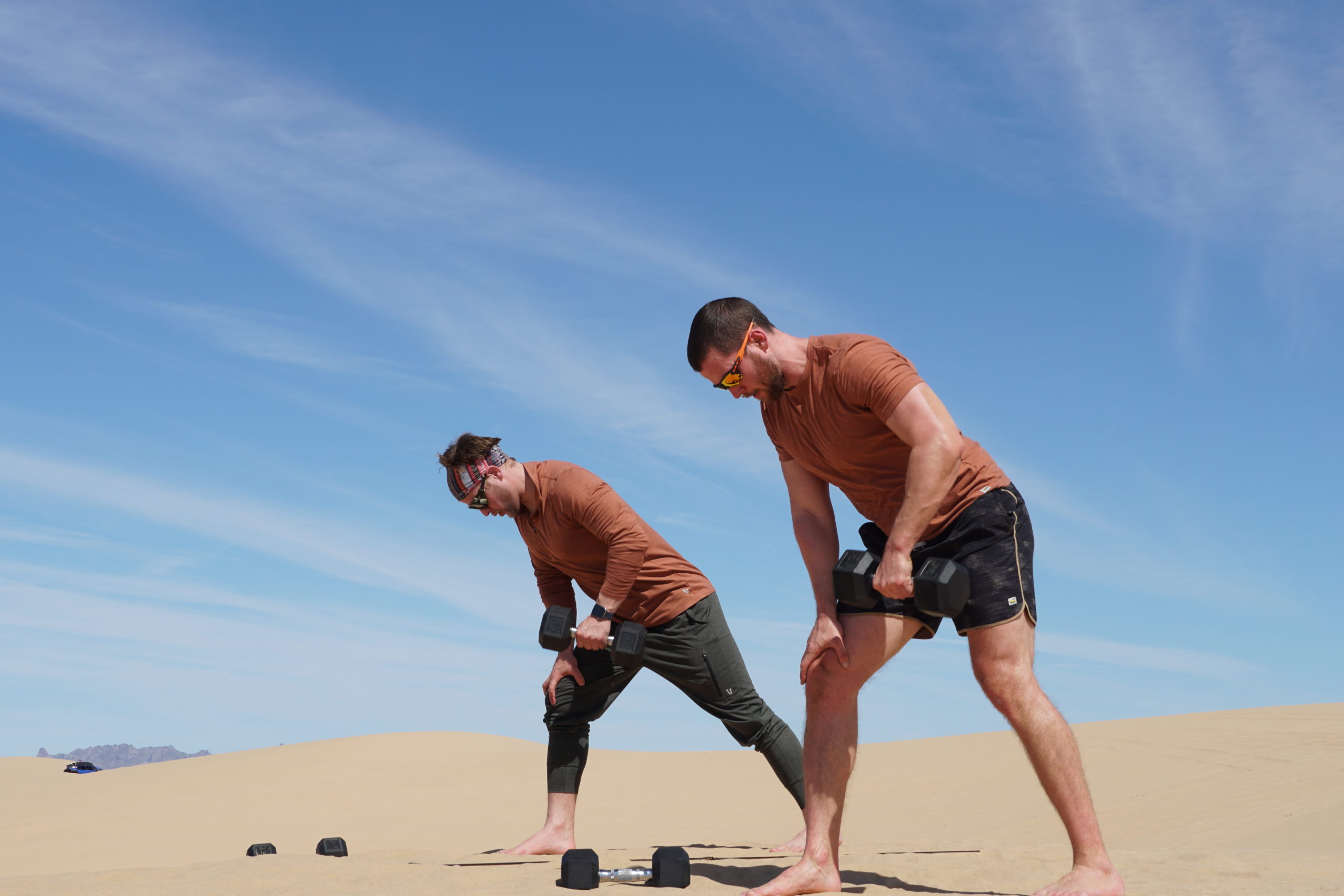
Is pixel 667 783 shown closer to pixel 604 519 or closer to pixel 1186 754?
pixel 1186 754

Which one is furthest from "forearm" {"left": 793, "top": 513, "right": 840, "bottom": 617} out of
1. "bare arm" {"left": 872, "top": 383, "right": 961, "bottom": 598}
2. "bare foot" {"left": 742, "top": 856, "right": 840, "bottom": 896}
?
"bare foot" {"left": 742, "top": 856, "right": 840, "bottom": 896}

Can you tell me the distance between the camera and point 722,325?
11.7ft

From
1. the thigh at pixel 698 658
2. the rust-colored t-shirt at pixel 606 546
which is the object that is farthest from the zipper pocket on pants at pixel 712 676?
the rust-colored t-shirt at pixel 606 546

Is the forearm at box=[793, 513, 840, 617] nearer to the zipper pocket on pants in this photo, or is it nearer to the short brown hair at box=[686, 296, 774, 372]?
the short brown hair at box=[686, 296, 774, 372]

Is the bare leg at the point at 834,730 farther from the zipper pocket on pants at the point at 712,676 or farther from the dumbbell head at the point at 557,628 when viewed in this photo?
the dumbbell head at the point at 557,628

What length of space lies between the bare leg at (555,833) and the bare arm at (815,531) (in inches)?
76.2

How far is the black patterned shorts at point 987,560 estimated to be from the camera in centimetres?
341

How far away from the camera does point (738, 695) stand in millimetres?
4961

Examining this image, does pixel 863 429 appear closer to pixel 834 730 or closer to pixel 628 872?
pixel 834 730

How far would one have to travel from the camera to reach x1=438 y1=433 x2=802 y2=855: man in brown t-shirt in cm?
488

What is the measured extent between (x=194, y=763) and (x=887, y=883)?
1261 cm

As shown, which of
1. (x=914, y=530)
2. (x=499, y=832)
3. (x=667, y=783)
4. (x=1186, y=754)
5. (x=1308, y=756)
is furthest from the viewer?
(x=667, y=783)

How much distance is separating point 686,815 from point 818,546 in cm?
752

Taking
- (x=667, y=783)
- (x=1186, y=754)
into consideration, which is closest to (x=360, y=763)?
(x=667, y=783)
